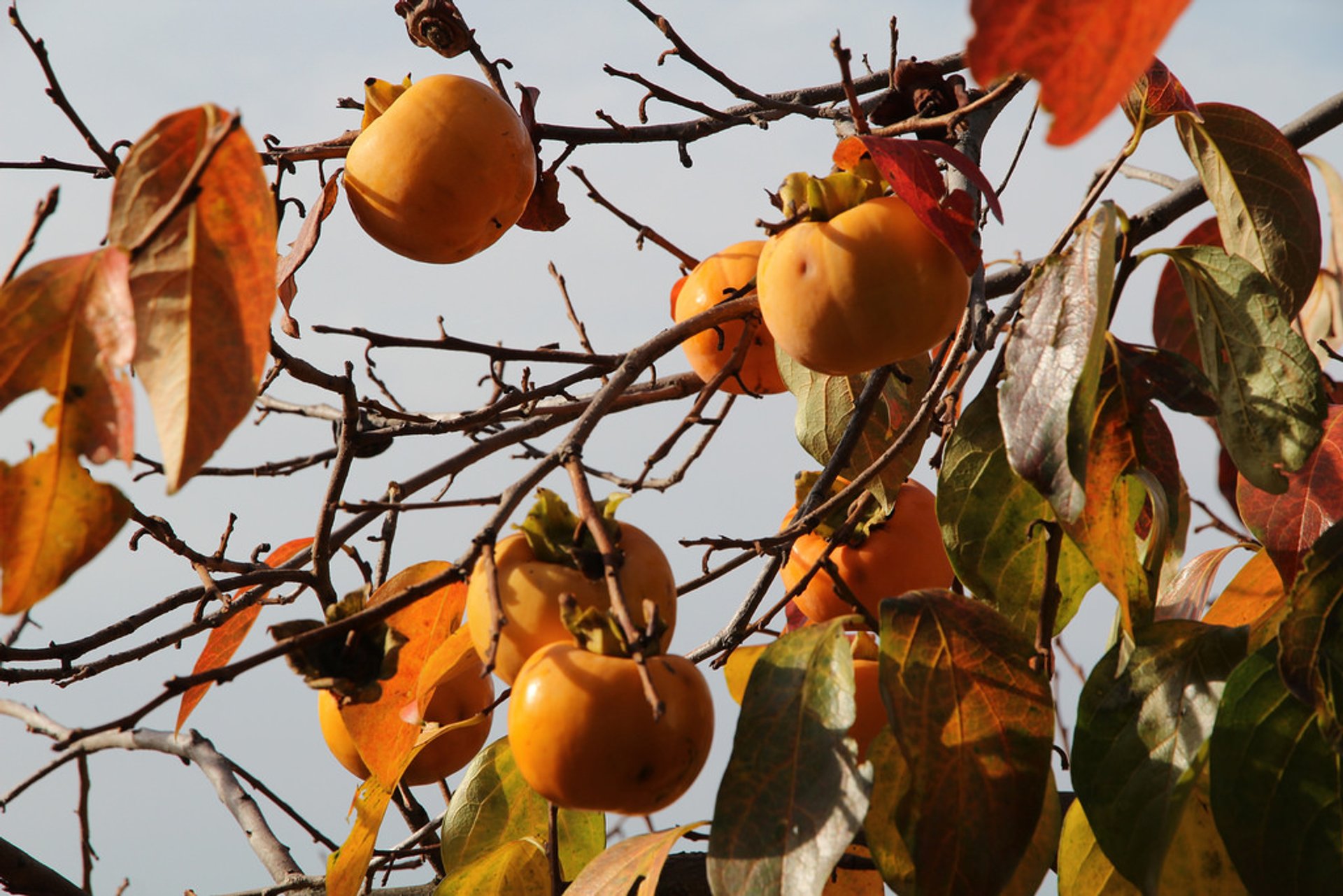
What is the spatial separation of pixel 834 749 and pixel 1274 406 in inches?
15.0

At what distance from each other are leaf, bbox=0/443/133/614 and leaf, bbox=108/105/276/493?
7 cm

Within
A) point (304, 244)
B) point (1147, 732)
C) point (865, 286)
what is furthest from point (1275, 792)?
point (304, 244)

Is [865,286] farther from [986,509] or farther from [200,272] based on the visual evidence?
[200,272]

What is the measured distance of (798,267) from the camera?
0.80 m

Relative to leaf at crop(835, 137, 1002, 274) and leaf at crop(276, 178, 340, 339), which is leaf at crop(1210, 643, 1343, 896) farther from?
leaf at crop(276, 178, 340, 339)

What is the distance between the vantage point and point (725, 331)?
1180mm

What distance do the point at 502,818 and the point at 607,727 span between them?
0.63 m

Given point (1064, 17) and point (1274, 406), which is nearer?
point (1064, 17)

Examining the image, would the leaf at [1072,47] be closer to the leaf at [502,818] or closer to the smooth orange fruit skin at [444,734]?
the smooth orange fruit skin at [444,734]

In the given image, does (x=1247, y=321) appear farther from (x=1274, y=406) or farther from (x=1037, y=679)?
(x=1037, y=679)

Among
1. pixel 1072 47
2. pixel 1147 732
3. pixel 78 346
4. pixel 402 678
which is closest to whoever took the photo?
pixel 1072 47

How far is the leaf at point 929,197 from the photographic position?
78cm

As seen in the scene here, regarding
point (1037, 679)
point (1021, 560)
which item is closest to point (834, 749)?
point (1037, 679)

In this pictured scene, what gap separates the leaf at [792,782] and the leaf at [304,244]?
594 millimetres
